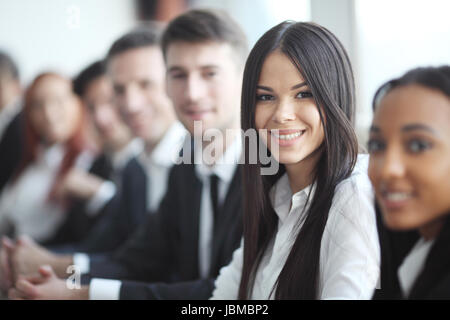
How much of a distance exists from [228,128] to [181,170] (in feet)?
0.47

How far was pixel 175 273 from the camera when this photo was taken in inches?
42.9

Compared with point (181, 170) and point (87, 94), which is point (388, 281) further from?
point (87, 94)

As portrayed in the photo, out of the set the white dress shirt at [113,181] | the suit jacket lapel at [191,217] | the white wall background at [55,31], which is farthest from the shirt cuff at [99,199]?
the white wall background at [55,31]

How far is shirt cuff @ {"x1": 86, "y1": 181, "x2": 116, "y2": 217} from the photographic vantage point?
1553 millimetres

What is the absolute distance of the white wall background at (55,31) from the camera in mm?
2662

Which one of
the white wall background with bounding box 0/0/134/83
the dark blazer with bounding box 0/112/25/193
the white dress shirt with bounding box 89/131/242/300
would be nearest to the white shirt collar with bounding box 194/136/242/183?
the white dress shirt with bounding box 89/131/242/300

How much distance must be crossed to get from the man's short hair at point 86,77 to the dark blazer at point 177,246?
2.36 ft

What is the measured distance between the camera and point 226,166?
968 mm

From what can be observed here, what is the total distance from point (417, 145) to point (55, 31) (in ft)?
8.43

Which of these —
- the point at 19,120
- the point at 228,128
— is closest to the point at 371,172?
the point at 228,128

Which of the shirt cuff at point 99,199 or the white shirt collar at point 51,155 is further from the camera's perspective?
the white shirt collar at point 51,155

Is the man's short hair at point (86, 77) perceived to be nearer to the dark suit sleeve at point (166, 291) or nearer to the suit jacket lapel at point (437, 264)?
the dark suit sleeve at point (166, 291)

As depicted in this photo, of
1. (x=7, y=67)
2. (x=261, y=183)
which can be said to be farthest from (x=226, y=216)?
(x=7, y=67)
